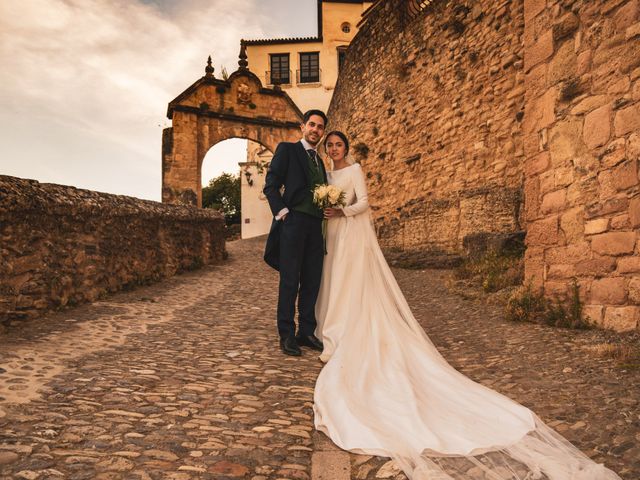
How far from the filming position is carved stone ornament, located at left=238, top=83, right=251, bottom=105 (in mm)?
20094

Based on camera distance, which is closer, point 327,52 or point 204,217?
point 204,217

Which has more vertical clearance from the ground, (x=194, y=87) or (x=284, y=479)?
(x=194, y=87)

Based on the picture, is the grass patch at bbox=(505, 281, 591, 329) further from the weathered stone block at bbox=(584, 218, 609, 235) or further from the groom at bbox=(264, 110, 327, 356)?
the groom at bbox=(264, 110, 327, 356)

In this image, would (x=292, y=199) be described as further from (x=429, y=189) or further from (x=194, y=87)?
(x=194, y=87)

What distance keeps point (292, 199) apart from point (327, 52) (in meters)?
29.4

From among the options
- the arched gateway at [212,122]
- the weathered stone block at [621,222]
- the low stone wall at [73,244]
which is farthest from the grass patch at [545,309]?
the arched gateway at [212,122]

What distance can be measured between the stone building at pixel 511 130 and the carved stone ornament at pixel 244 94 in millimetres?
5493

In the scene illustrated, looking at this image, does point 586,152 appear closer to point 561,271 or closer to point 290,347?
point 561,271

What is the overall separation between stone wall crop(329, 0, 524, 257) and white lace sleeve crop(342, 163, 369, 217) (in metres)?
4.24

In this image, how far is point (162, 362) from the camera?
375cm

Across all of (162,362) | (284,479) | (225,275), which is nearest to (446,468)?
(284,479)

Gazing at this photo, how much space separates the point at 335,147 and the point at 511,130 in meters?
5.00

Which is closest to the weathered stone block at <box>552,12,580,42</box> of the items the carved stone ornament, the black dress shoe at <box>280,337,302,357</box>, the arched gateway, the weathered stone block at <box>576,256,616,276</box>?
the weathered stone block at <box>576,256,616,276</box>

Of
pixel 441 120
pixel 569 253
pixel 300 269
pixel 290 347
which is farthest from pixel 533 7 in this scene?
pixel 441 120
